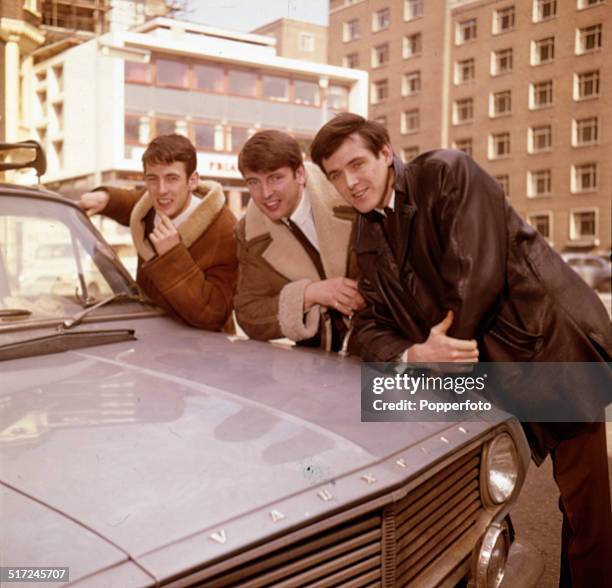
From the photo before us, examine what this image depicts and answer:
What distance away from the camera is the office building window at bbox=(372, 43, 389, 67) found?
112 inches

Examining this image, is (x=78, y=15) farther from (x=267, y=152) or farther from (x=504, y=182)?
(x=504, y=182)

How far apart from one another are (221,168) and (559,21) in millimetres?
1642

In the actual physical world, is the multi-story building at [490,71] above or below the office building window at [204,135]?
above

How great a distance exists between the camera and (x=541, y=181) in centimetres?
468

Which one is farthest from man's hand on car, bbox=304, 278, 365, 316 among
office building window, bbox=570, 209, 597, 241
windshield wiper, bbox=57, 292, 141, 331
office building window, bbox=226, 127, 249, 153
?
office building window, bbox=570, 209, 597, 241

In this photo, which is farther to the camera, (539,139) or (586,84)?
(539,139)

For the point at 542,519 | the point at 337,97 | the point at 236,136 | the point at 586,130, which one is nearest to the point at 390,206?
the point at 337,97

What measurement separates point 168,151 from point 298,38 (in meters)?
0.71

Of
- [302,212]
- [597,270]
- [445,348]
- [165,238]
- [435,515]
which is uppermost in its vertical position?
[302,212]

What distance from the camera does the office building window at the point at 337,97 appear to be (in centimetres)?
285

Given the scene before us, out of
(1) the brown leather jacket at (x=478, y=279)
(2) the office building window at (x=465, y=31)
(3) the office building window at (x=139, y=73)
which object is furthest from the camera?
(3) the office building window at (x=139, y=73)

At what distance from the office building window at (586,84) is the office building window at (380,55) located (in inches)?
30.4

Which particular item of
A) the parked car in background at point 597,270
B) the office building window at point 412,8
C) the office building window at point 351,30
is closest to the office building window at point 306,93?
the office building window at point 351,30

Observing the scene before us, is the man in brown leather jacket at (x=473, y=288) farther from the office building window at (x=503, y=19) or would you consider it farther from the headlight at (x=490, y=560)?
the office building window at (x=503, y=19)
